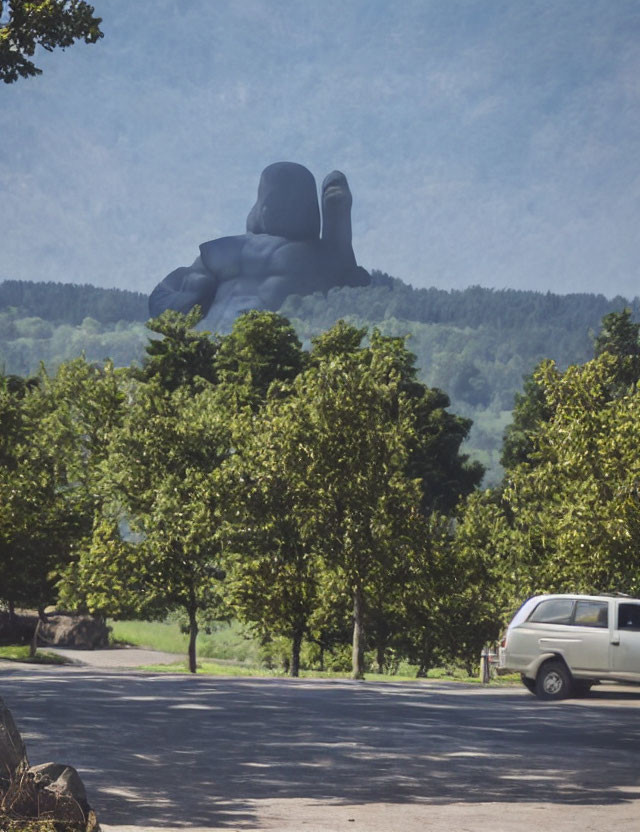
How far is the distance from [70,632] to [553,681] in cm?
3663

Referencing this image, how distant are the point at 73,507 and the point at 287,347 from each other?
16051 millimetres

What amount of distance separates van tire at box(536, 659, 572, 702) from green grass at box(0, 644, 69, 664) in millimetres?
24336

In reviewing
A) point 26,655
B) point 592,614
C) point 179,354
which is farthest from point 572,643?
point 179,354

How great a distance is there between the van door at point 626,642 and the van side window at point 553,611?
3.06ft

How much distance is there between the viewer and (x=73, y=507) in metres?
44.6

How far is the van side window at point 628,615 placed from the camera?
853 inches

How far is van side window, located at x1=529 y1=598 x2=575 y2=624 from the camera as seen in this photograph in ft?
72.9

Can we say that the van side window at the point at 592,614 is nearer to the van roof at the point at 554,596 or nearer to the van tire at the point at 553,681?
the van roof at the point at 554,596

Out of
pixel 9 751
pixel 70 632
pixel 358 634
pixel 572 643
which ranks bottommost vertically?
pixel 70 632

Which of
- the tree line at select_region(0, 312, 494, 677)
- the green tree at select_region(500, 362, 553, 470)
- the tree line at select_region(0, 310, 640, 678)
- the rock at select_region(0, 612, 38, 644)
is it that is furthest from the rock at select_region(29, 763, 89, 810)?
the green tree at select_region(500, 362, 553, 470)

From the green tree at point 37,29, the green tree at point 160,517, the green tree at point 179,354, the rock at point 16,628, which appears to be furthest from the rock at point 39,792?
the green tree at point 179,354

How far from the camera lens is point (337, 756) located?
13195mm

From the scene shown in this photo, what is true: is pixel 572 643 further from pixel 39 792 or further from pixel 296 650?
pixel 296 650

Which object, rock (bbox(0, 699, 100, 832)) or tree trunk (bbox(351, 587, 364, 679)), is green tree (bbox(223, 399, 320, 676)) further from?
rock (bbox(0, 699, 100, 832))
